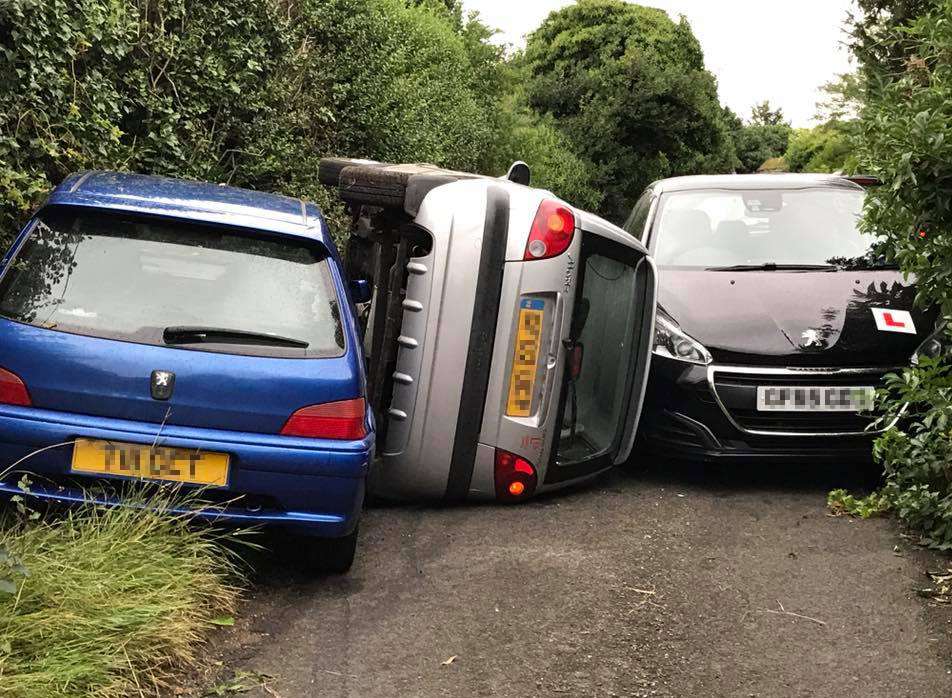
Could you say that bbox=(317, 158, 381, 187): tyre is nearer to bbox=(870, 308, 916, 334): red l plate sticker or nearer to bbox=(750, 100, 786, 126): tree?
bbox=(870, 308, 916, 334): red l plate sticker

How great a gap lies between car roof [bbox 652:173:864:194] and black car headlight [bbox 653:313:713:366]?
1.82 meters

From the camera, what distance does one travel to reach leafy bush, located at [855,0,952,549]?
5.55 m

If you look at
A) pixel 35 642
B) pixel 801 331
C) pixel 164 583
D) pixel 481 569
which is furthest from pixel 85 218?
pixel 801 331

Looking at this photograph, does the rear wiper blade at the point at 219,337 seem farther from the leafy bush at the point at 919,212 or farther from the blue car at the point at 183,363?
the leafy bush at the point at 919,212

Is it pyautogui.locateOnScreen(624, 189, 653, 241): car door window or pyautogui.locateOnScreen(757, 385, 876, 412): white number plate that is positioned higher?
pyautogui.locateOnScreen(624, 189, 653, 241): car door window

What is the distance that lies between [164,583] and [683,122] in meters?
38.9

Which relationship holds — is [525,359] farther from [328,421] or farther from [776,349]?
[328,421]

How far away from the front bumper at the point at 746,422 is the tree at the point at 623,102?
31.9 metres

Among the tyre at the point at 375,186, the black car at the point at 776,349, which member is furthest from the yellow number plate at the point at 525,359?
the black car at the point at 776,349

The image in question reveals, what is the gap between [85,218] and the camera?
5176mm

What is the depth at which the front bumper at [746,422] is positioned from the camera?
286 inches

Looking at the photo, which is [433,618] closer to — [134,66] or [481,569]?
[481,569]

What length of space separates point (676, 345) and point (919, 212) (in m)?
1.95

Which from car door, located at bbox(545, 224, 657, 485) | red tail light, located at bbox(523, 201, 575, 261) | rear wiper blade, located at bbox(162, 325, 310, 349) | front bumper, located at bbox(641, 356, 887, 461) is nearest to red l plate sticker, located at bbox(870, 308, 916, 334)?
front bumper, located at bbox(641, 356, 887, 461)
